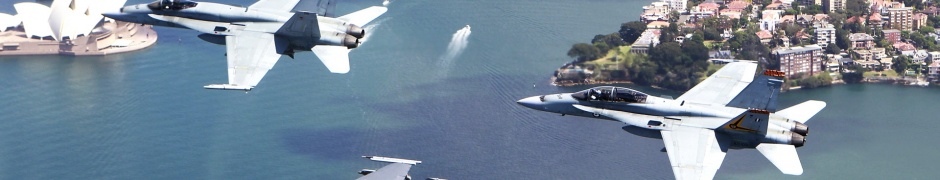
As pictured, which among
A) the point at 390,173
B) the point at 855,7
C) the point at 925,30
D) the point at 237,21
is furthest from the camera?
the point at 855,7

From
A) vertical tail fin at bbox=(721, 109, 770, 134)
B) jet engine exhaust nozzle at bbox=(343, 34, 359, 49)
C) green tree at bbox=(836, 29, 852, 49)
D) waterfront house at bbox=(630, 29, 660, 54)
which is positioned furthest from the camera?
green tree at bbox=(836, 29, 852, 49)

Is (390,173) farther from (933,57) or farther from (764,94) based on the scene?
(933,57)

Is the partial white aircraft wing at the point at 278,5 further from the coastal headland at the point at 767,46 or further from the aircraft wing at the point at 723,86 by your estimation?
the coastal headland at the point at 767,46

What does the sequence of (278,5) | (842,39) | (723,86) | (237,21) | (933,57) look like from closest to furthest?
(237,21), (723,86), (278,5), (933,57), (842,39)

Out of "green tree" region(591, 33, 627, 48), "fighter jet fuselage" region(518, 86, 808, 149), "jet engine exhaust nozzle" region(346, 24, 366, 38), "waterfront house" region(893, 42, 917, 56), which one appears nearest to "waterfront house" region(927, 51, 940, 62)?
"waterfront house" region(893, 42, 917, 56)

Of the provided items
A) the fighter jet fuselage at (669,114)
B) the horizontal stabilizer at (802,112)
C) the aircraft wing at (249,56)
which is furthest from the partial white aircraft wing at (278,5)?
the horizontal stabilizer at (802,112)

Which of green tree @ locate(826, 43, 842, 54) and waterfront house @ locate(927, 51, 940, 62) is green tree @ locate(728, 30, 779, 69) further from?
waterfront house @ locate(927, 51, 940, 62)

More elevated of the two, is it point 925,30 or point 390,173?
point 925,30

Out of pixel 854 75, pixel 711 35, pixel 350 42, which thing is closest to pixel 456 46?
pixel 711 35
